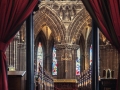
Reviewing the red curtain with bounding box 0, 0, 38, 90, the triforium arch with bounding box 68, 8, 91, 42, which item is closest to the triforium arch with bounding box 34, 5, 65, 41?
the triforium arch with bounding box 68, 8, 91, 42

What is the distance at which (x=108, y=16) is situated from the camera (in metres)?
3.51

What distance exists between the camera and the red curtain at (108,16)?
3484 mm

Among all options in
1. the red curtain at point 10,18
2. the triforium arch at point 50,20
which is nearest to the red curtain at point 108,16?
the red curtain at point 10,18

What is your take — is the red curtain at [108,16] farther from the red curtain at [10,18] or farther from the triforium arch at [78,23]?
the triforium arch at [78,23]

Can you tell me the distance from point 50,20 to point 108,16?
940cm

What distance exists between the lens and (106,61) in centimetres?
1251

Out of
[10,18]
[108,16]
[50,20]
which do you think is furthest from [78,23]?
[10,18]

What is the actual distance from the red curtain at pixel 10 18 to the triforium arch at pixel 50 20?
897cm

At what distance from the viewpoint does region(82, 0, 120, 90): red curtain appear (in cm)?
348

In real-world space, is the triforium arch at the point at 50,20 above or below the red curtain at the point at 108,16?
above

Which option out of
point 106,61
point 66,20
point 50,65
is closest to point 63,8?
point 66,20

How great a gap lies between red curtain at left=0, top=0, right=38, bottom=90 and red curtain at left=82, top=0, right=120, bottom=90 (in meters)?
0.91

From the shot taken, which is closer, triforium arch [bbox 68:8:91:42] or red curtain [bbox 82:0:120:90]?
red curtain [bbox 82:0:120:90]

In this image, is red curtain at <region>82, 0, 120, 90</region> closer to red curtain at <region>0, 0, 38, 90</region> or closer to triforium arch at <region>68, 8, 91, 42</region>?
red curtain at <region>0, 0, 38, 90</region>
